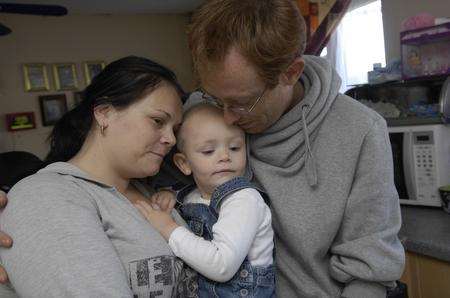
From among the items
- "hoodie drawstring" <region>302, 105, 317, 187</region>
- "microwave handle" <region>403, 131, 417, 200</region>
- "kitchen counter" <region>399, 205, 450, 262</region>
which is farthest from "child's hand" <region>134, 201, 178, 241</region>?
"microwave handle" <region>403, 131, 417, 200</region>

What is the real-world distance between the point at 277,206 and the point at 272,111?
28 cm

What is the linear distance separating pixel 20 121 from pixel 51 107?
0.33 meters

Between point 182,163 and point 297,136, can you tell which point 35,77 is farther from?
point 297,136

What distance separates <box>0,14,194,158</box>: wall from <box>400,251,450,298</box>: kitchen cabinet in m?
3.38

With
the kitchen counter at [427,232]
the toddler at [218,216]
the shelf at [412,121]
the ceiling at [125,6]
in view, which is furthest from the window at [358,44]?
the toddler at [218,216]

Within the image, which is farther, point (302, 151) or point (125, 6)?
point (125, 6)

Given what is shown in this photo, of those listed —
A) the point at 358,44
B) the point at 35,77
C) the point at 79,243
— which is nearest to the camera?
the point at 79,243

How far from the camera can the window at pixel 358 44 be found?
325cm

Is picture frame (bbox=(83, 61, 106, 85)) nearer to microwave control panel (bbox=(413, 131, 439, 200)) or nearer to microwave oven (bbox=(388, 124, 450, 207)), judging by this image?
microwave oven (bbox=(388, 124, 450, 207))

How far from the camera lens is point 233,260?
3.59 ft

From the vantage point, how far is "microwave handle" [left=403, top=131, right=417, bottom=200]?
80.3 inches

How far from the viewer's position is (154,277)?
107 cm

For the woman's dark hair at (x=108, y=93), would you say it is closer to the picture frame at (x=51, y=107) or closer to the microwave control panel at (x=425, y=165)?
the microwave control panel at (x=425, y=165)

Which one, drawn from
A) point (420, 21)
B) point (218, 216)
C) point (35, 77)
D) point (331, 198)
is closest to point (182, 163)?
point (218, 216)
